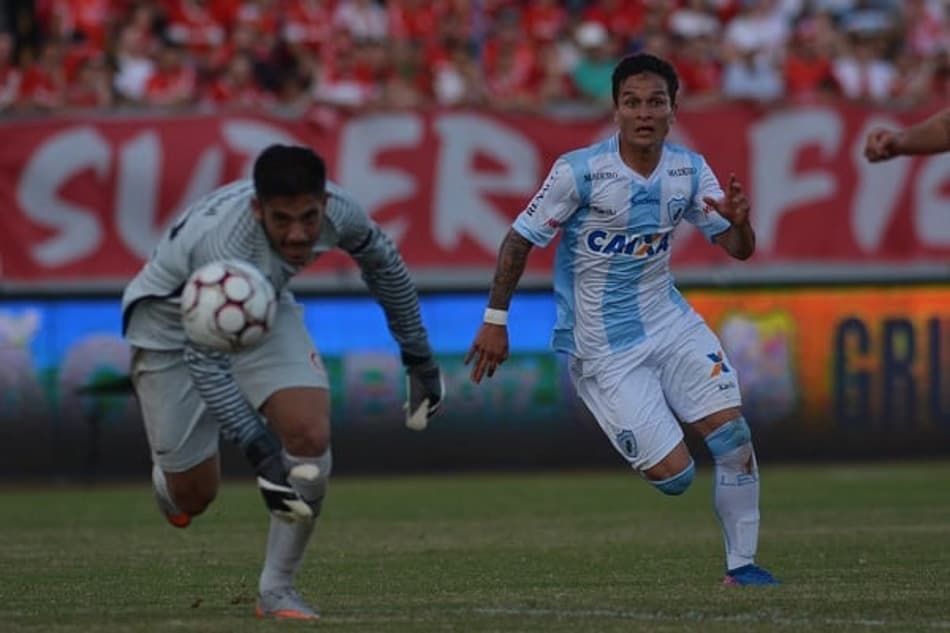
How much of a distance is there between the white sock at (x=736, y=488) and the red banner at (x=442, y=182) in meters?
9.82

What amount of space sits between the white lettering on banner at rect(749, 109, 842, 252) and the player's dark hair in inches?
408

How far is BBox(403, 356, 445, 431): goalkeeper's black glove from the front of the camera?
8914mm

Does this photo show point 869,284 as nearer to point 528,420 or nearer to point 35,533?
point 528,420

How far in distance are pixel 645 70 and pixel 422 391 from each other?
212cm

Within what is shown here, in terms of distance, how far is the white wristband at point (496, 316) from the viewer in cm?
974

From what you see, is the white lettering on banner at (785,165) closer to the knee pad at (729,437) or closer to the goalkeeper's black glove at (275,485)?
the knee pad at (729,437)

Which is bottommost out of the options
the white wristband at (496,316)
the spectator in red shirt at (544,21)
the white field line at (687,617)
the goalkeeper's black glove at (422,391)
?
the white field line at (687,617)

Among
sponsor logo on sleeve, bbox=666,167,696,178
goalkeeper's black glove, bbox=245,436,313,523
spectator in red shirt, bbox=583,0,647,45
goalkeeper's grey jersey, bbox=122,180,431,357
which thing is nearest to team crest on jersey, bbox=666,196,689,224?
sponsor logo on sleeve, bbox=666,167,696,178

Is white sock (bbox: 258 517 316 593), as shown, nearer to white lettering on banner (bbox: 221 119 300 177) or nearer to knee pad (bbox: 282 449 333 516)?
knee pad (bbox: 282 449 333 516)

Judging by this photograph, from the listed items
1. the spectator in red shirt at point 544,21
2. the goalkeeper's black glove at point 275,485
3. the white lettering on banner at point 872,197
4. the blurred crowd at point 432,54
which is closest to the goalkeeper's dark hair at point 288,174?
the goalkeeper's black glove at point 275,485

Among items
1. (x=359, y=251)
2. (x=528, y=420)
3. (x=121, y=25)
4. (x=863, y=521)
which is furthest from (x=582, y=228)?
(x=121, y=25)

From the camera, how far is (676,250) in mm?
20047

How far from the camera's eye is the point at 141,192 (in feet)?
63.6

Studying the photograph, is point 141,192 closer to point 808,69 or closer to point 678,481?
point 808,69
